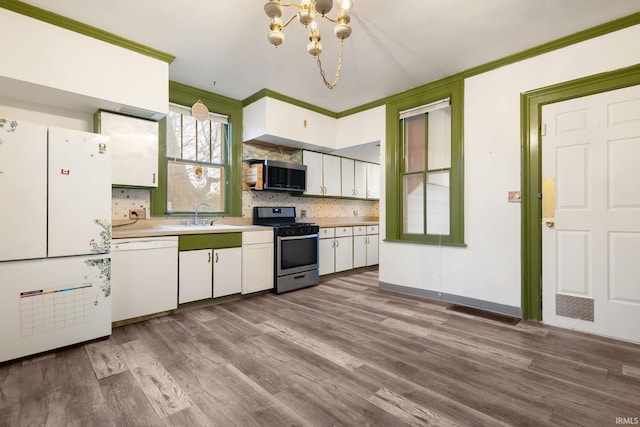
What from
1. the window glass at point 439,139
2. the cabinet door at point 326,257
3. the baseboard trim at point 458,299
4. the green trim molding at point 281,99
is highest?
the green trim molding at point 281,99

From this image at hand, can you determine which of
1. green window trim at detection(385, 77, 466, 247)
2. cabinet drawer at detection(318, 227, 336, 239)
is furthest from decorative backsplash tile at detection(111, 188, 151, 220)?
green window trim at detection(385, 77, 466, 247)

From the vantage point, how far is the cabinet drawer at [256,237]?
3648 millimetres

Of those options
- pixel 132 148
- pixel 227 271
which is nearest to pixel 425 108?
pixel 227 271

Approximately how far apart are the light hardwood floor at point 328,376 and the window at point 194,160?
1599 millimetres

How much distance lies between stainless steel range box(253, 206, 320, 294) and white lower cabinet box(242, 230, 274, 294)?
9cm

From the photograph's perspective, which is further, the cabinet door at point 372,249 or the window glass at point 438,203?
the cabinet door at point 372,249

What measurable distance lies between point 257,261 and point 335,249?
1.48m

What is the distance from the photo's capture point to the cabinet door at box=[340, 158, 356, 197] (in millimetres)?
5402

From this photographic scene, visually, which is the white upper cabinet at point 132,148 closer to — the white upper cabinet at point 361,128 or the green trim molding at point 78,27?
the green trim molding at point 78,27

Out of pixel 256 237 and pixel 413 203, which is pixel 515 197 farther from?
pixel 256 237

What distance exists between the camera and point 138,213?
3.33 meters

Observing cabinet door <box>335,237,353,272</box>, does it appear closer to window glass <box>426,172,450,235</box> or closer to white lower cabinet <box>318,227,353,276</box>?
white lower cabinet <box>318,227,353,276</box>

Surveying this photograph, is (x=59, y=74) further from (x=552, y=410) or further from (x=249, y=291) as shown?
(x=552, y=410)

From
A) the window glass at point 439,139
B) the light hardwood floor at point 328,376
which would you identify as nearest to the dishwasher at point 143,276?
the light hardwood floor at point 328,376
